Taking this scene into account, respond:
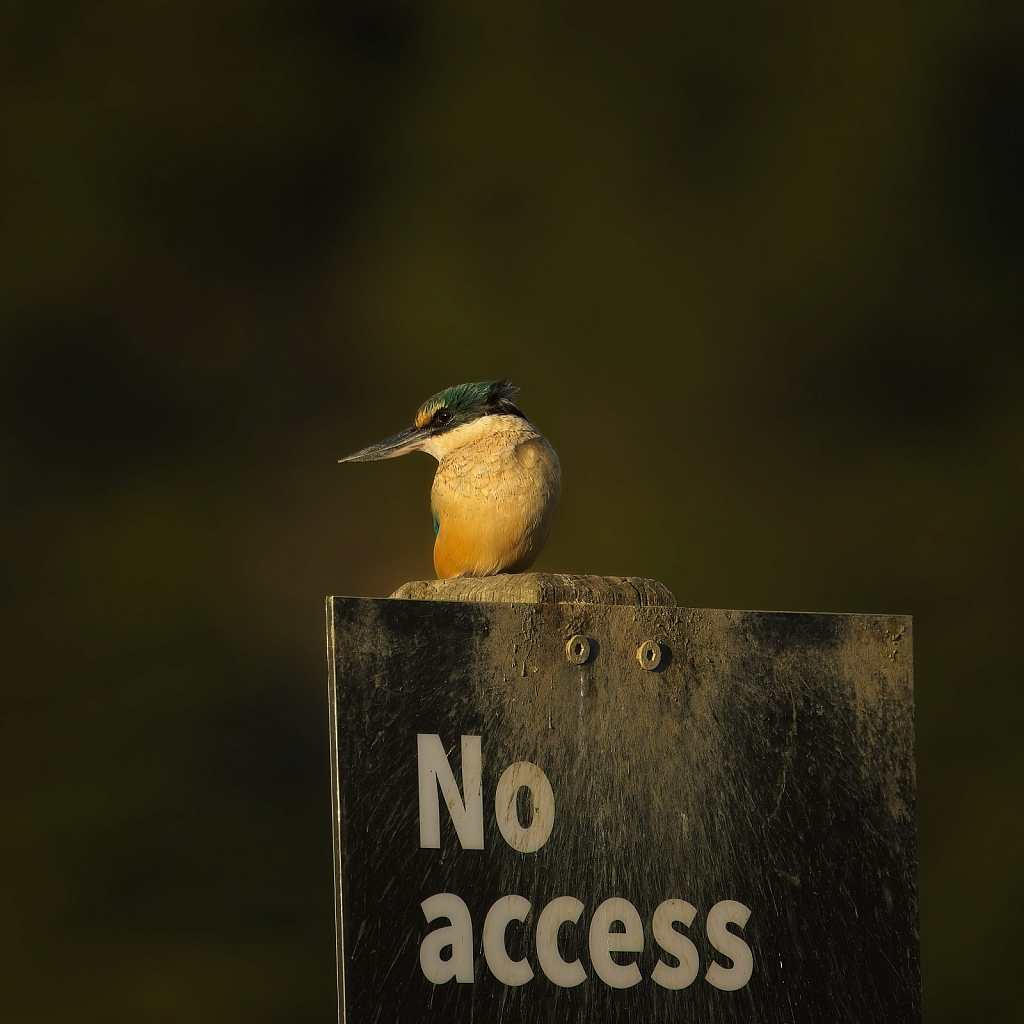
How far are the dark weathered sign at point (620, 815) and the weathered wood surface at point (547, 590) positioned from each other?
0.27 ft

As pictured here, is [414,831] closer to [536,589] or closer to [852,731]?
[536,589]

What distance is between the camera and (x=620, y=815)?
131cm

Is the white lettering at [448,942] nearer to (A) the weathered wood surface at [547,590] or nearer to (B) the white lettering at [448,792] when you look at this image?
(B) the white lettering at [448,792]

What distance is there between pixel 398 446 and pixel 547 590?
60 centimetres

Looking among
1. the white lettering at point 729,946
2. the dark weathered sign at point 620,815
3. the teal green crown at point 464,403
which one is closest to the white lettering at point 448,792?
the dark weathered sign at point 620,815

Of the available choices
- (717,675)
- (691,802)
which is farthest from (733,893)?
(717,675)

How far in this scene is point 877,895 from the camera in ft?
4.51

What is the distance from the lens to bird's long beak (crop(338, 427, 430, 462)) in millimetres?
1948

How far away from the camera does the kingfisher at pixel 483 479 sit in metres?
1.79

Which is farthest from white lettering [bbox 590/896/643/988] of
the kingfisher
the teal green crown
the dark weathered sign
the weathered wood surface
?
the teal green crown

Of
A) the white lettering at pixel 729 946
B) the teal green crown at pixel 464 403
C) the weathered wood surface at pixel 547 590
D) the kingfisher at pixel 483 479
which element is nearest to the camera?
the white lettering at pixel 729 946

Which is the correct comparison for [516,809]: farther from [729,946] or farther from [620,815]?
[729,946]

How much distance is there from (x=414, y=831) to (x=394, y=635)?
0.17 m

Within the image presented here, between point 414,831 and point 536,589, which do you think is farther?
point 536,589
